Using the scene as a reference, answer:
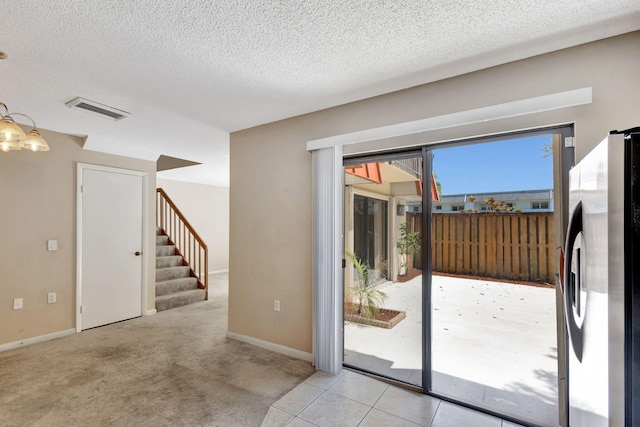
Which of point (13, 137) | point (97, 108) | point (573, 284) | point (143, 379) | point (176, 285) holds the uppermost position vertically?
point (97, 108)

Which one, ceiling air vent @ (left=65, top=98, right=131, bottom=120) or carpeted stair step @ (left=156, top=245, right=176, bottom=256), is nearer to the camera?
ceiling air vent @ (left=65, top=98, right=131, bottom=120)

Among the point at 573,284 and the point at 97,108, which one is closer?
the point at 573,284

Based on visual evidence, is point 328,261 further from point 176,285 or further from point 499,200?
point 176,285

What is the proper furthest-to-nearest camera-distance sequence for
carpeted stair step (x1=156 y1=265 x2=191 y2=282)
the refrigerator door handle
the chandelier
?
carpeted stair step (x1=156 y1=265 x2=191 y2=282) → the chandelier → the refrigerator door handle

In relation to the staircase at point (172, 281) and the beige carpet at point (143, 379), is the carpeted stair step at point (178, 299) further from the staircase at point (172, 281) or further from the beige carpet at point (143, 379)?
the beige carpet at point (143, 379)

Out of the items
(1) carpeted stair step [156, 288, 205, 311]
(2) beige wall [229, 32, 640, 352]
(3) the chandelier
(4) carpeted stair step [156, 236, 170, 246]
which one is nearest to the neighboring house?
(2) beige wall [229, 32, 640, 352]

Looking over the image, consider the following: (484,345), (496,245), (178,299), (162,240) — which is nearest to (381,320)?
(484,345)

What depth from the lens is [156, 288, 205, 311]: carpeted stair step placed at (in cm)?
475

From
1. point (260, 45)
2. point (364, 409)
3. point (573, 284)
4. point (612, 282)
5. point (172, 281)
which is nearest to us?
point (612, 282)

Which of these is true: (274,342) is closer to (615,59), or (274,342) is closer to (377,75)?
(377,75)

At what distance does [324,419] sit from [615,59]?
2.90 m

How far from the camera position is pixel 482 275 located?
2.37 m

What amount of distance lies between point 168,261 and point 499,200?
17.5 ft

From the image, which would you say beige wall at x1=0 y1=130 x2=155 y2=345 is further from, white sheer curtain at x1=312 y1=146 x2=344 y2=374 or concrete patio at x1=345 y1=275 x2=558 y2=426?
concrete patio at x1=345 y1=275 x2=558 y2=426
